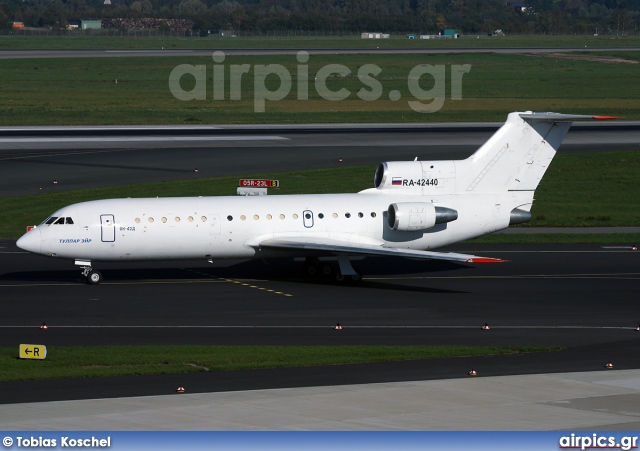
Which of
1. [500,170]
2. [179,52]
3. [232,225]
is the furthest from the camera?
[179,52]

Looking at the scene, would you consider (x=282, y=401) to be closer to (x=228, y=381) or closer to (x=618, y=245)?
(x=228, y=381)

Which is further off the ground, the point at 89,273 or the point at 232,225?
the point at 232,225

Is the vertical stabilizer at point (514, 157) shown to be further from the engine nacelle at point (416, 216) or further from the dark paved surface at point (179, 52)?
the dark paved surface at point (179, 52)

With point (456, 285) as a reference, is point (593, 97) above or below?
above

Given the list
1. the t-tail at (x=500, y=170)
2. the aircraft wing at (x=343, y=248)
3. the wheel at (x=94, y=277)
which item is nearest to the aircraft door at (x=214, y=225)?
the aircraft wing at (x=343, y=248)

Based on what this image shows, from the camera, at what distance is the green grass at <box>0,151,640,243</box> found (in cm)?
5288

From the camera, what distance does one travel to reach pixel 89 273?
39750 mm

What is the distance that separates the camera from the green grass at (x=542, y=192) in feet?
173

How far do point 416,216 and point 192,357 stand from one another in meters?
14.0

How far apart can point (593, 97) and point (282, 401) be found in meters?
91.5

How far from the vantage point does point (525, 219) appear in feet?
137

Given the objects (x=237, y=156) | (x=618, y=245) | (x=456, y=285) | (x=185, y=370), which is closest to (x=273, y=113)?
(x=237, y=156)

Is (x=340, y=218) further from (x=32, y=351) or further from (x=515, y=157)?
(x=32, y=351)

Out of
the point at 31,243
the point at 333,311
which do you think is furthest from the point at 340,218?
the point at 31,243
